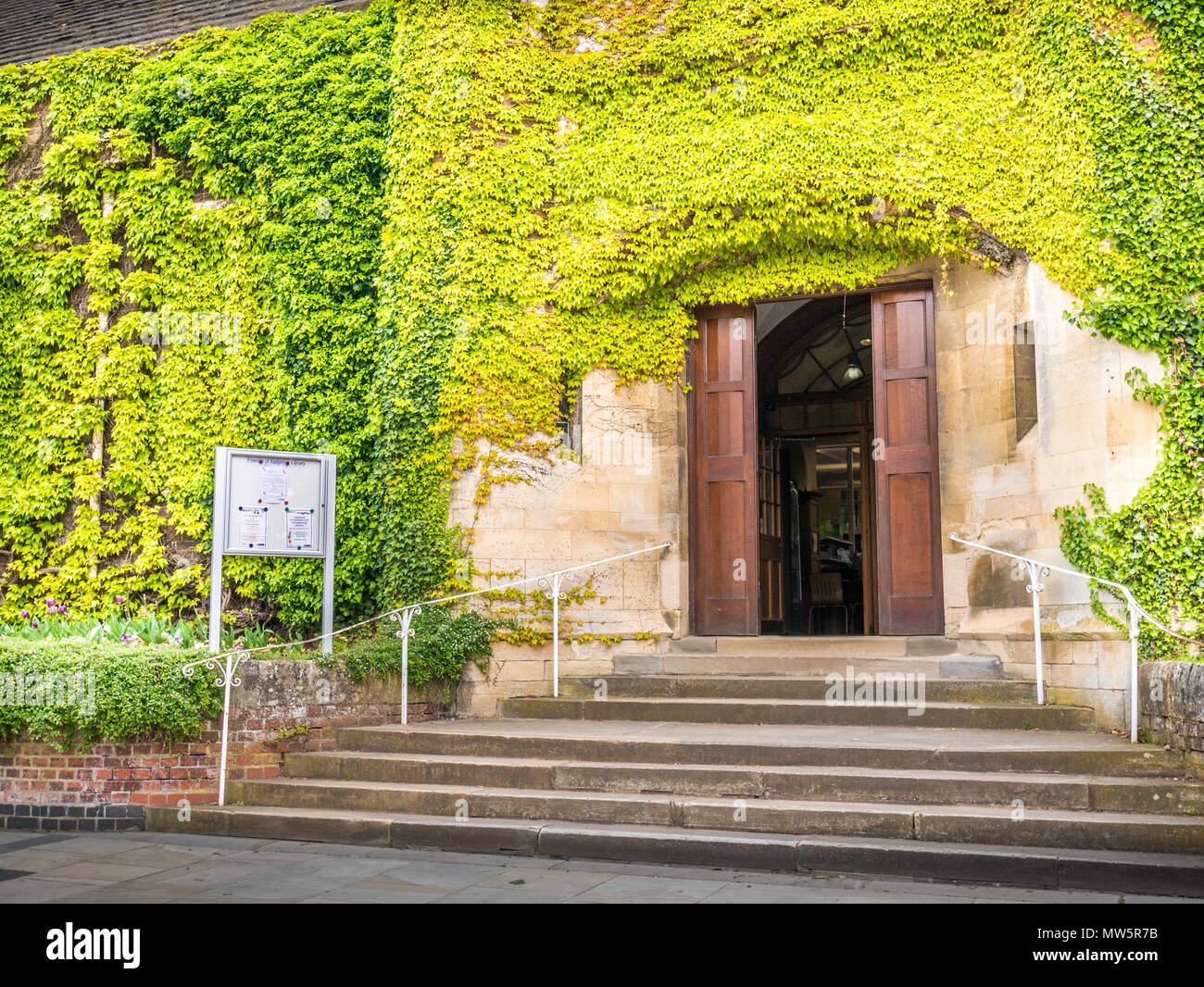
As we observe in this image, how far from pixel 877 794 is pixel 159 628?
5.80 meters

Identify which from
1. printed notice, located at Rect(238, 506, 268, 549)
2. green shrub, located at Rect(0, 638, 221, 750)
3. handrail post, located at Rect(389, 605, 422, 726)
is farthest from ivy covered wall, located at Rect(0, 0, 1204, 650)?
green shrub, located at Rect(0, 638, 221, 750)

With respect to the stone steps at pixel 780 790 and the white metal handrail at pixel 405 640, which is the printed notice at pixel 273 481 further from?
the stone steps at pixel 780 790

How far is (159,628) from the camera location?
28.5 ft

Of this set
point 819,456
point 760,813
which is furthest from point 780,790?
point 819,456

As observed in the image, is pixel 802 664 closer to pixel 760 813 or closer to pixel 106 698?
pixel 760 813

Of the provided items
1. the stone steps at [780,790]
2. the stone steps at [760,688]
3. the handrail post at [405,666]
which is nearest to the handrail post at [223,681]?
the stone steps at [780,790]

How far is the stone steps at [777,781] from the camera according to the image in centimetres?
565

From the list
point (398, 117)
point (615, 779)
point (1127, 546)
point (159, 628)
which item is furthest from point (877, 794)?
point (398, 117)

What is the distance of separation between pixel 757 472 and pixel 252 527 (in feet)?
14.8

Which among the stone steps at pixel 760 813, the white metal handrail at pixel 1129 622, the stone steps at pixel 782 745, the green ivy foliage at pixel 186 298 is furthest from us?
the green ivy foliage at pixel 186 298

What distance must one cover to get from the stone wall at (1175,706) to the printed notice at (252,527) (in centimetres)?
609

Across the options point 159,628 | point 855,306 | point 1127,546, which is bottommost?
point 159,628
